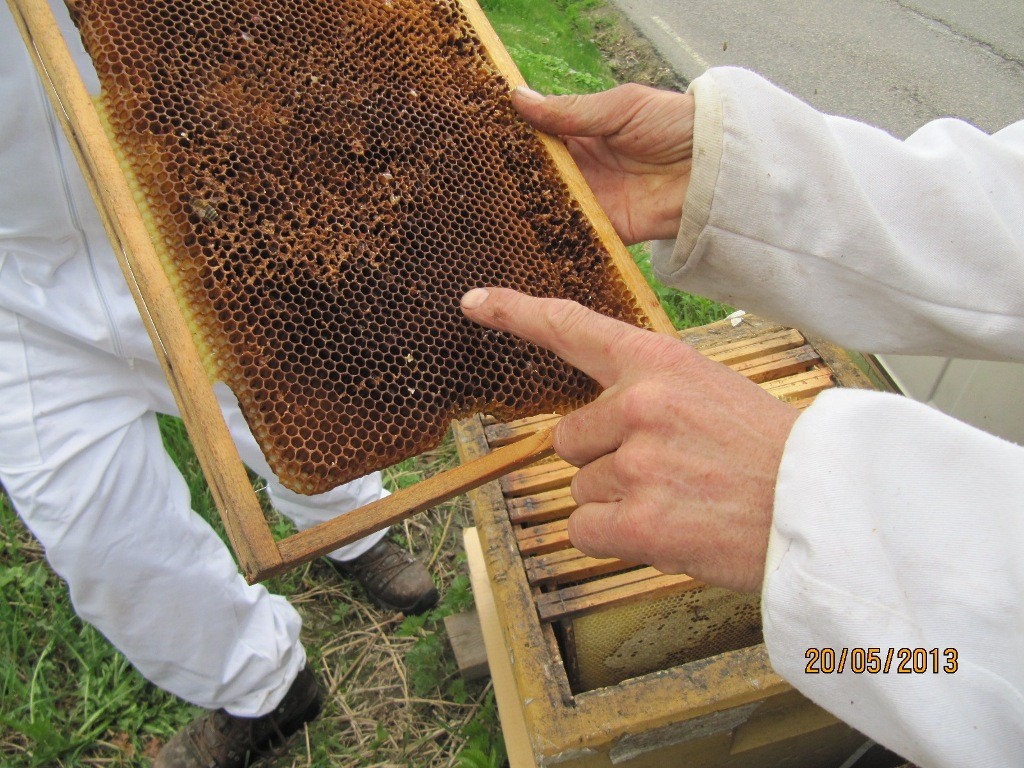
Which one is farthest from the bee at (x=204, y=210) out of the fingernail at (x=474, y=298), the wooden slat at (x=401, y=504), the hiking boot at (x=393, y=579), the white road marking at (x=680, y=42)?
the white road marking at (x=680, y=42)

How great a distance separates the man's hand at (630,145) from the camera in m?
1.94

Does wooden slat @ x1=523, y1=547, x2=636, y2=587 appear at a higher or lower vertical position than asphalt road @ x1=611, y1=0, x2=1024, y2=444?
lower

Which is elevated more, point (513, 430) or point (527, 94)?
point (527, 94)

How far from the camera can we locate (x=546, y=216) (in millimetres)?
1779

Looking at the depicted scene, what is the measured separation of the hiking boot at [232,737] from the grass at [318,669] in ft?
0.32

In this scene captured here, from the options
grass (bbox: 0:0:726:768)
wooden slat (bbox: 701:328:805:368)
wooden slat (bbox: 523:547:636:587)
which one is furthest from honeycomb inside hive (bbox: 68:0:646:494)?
grass (bbox: 0:0:726:768)

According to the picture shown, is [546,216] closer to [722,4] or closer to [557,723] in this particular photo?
[557,723]

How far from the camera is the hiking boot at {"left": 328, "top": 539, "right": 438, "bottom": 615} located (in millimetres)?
3088

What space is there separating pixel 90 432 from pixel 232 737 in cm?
129

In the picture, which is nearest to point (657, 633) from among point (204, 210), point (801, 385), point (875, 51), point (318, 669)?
point (801, 385)

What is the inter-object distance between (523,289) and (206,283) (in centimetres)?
67

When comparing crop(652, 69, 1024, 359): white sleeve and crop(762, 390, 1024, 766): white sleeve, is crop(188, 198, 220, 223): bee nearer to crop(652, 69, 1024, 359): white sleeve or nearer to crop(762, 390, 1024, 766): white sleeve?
crop(652, 69, 1024, 359): white sleeve

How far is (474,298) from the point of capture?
1510 millimetres

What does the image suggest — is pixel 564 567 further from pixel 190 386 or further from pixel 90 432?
pixel 90 432
